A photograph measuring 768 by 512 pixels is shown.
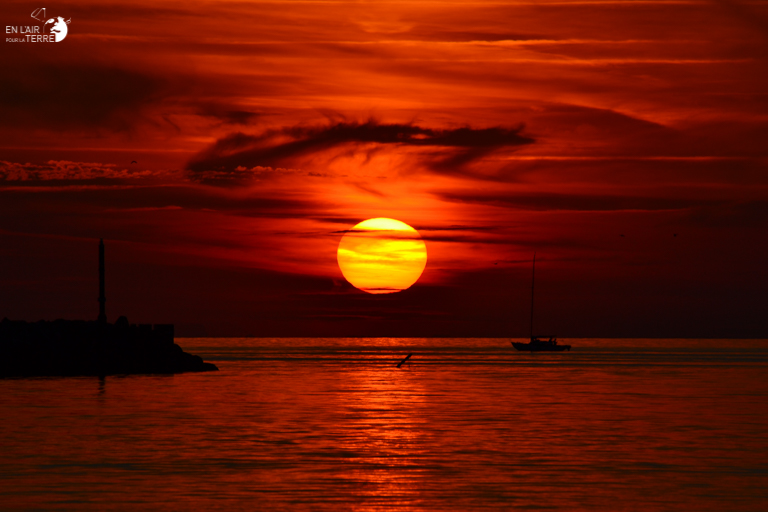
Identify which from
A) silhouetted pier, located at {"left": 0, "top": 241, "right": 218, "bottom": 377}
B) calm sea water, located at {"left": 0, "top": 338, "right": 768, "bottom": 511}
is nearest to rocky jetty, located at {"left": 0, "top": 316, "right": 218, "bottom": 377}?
silhouetted pier, located at {"left": 0, "top": 241, "right": 218, "bottom": 377}

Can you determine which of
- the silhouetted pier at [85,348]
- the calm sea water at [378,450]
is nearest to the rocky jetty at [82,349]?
the silhouetted pier at [85,348]

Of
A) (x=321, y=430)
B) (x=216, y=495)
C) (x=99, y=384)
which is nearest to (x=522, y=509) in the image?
(x=216, y=495)

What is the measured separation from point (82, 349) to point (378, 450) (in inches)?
2475

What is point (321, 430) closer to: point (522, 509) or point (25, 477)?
point (25, 477)

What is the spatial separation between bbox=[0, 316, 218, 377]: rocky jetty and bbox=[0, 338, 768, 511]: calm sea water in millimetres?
18241

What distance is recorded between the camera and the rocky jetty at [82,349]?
94.4 metres

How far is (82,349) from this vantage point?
316 ft

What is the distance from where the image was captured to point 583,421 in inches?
2122

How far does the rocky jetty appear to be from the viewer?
310 feet

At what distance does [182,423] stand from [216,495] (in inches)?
A: 868

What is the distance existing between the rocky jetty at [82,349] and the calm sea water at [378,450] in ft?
59.8

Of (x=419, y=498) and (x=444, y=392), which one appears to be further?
(x=444, y=392)

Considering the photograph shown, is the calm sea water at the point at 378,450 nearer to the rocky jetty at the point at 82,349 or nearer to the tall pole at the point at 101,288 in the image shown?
the rocky jetty at the point at 82,349

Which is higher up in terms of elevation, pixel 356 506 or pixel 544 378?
pixel 356 506
